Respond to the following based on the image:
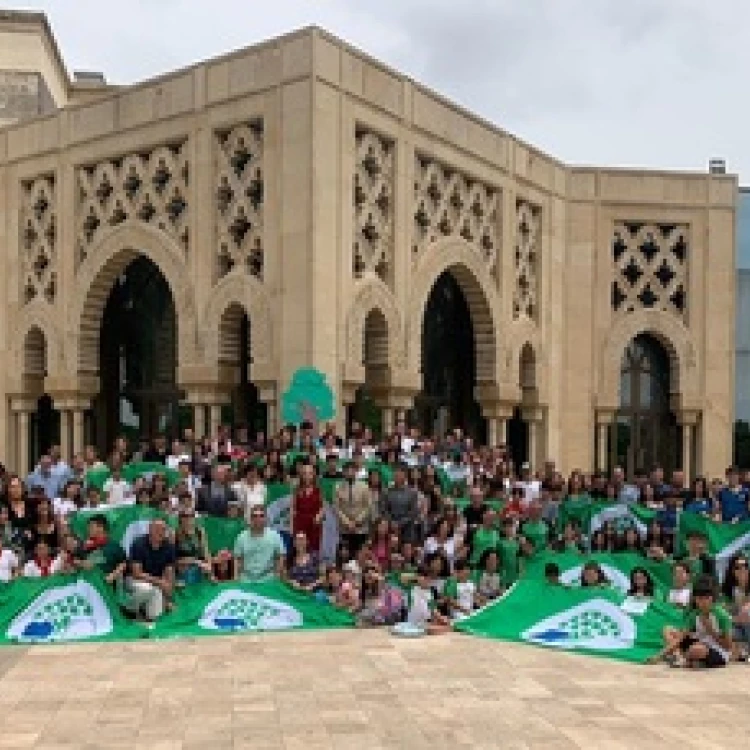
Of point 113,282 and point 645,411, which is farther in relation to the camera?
point 645,411

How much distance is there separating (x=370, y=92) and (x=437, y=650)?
11289 mm

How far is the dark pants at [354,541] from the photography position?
41.2 feet

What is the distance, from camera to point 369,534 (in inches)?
487

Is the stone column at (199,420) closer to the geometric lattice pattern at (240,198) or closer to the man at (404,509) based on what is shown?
the geometric lattice pattern at (240,198)

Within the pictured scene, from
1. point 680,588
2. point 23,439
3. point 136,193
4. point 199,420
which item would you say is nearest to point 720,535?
point 680,588

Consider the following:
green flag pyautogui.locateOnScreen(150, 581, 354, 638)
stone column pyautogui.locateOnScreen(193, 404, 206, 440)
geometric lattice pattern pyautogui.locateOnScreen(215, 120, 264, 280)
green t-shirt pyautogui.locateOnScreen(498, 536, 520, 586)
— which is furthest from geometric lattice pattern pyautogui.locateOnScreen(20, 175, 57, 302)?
green t-shirt pyautogui.locateOnScreen(498, 536, 520, 586)

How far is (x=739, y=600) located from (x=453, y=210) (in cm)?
1229

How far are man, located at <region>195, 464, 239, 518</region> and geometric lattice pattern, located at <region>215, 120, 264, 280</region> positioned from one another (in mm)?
5939

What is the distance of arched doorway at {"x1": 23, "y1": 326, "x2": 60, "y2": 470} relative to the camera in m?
21.9

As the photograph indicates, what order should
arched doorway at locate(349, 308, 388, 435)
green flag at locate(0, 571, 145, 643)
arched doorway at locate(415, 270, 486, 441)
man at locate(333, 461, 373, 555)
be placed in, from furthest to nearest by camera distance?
arched doorway at locate(415, 270, 486, 441) → arched doorway at locate(349, 308, 388, 435) → man at locate(333, 461, 373, 555) → green flag at locate(0, 571, 145, 643)

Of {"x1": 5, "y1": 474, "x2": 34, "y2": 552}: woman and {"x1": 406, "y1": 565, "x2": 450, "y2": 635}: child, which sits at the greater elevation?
{"x1": 5, "y1": 474, "x2": 34, "y2": 552}: woman

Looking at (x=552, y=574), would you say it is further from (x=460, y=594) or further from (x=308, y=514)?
(x=308, y=514)

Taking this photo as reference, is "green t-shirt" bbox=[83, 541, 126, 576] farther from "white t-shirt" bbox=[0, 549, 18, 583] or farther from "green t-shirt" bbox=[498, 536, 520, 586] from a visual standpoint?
"green t-shirt" bbox=[498, 536, 520, 586]

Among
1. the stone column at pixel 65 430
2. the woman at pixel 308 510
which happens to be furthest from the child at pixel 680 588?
the stone column at pixel 65 430
